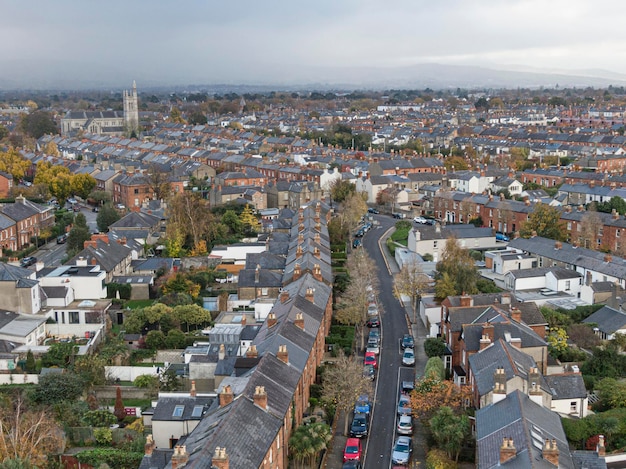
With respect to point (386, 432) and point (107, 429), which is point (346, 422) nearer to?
point (386, 432)

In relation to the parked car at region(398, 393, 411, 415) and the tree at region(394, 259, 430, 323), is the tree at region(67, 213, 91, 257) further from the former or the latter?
the parked car at region(398, 393, 411, 415)

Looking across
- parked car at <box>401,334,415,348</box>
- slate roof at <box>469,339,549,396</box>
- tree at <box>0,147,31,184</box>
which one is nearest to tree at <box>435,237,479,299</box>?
parked car at <box>401,334,415,348</box>

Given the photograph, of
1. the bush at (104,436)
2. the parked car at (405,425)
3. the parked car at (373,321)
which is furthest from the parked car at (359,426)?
the parked car at (373,321)

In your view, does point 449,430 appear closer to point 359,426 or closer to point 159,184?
point 359,426

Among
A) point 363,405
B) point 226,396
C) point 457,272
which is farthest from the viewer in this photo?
point 457,272

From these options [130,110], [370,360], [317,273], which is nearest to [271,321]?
[370,360]

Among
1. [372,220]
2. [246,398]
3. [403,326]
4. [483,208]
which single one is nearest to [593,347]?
[403,326]
